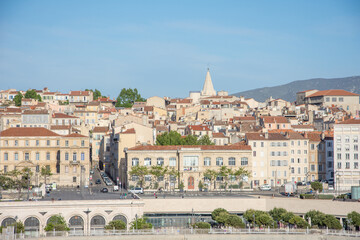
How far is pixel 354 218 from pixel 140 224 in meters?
20.9

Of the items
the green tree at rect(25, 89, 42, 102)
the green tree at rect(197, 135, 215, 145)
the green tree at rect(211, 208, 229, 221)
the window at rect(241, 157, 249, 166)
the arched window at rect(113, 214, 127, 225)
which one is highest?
the green tree at rect(25, 89, 42, 102)

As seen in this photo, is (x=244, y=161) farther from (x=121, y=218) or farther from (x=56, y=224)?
(x=56, y=224)

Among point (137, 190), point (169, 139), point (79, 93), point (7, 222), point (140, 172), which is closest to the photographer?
point (7, 222)

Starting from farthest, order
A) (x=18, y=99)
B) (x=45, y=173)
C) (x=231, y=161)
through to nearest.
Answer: (x=18, y=99) < (x=231, y=161) < (x=45, y=173)

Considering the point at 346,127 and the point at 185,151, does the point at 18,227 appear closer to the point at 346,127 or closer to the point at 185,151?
the point at 185,151

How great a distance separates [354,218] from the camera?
6581cm

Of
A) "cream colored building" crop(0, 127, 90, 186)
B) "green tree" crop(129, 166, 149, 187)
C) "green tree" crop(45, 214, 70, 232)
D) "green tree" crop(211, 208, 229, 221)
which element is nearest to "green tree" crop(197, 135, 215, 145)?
"green tree" crop(129, 166, 149, 187)

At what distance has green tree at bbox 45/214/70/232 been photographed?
6266 centimetres

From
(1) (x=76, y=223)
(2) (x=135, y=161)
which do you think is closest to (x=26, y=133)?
(2) (x=135, y=161)

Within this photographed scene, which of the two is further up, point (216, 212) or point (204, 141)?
point (204, 141)

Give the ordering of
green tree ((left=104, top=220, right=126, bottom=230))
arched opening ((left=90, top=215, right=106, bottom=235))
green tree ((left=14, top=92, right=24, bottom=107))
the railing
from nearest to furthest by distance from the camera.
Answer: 1. the railing
2. green tree ((left=104, top=220, right=126, bottom=230))
3. arched opening ((left=90, top=215, right=106, bottom=235))
4. green tree ((left=14, top=92, right=24, bottom=107))

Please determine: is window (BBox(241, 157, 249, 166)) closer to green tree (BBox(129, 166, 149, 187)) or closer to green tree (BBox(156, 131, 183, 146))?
green tree (BBox(129, 166, 149, 187))

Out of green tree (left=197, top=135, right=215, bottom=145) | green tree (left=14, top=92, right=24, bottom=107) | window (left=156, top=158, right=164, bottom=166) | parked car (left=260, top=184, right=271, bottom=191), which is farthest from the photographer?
green tree (left=14, top=92, right=24, bottom=107)

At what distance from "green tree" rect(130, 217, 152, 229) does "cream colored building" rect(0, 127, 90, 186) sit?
2421cm
